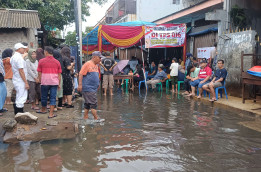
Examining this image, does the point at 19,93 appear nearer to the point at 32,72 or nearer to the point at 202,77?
the point at 32,72

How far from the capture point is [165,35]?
11969 mm

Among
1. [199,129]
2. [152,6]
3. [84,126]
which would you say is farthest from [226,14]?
[152,6]

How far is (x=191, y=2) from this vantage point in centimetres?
1800

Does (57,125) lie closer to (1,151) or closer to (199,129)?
(1,151)

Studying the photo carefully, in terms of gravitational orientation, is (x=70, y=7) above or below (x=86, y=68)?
above

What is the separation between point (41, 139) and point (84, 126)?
1.13 m

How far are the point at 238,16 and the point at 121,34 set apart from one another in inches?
203

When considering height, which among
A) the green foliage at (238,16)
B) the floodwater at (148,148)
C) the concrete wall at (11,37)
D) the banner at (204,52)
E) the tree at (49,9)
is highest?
the tree at (49,9)

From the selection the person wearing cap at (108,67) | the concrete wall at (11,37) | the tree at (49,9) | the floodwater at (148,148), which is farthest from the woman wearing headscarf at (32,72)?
the tree at (49,9)

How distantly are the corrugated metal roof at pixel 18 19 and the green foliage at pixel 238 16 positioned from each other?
26.1 ft

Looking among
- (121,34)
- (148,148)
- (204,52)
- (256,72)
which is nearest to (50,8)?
(121,34)

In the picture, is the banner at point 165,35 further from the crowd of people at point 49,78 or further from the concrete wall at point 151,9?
the concrete wall at point 151,9

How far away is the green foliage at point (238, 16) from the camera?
9648mm

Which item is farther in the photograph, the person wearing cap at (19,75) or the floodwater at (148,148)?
the person wearing cap at (19,75)
